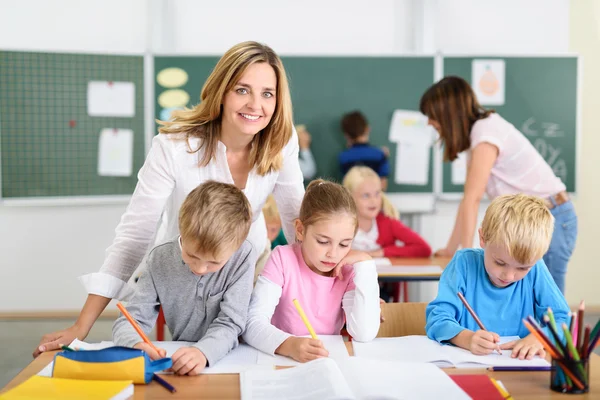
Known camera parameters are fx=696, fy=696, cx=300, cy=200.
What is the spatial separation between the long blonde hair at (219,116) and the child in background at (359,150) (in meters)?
2.60

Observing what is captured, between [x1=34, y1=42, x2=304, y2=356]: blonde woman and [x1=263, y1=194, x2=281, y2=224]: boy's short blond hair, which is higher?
[x1=34, y1=42, x2=304, y2=356]: blonde woman

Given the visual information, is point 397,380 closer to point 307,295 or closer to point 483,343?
point 483,343

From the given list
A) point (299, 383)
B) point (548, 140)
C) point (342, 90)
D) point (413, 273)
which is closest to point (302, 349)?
point (299, 383)

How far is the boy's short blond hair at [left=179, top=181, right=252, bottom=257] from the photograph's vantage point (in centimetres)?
166

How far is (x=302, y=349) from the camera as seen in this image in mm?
1600

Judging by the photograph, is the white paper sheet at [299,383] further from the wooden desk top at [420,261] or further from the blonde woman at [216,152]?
the wooden desk top at [420,261]

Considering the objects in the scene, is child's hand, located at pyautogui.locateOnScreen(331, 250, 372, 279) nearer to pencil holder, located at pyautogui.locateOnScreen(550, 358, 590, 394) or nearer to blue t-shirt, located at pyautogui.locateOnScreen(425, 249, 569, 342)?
blue t-shirt, located at pyautogui.locateOnScreen(425, 249, 569, 342)

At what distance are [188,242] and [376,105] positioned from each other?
10.6ft

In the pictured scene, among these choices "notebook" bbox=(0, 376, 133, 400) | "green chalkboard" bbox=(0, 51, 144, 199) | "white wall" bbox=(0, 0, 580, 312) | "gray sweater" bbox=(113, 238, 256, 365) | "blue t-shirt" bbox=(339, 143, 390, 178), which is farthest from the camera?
"white wall" bbox=(0, 0, 580, 312)

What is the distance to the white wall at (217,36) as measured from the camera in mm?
4789

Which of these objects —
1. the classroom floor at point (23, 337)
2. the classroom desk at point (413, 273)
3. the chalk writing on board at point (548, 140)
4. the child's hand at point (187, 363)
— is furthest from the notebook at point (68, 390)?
the chalk writing on board at point (548, 140)

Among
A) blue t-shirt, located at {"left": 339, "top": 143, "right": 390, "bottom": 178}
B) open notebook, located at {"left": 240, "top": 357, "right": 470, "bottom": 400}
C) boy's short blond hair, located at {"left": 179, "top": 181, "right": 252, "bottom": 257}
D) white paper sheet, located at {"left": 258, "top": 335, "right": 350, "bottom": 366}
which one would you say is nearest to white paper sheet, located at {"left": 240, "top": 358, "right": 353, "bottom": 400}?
open notebook, located at {"left": 240, "top": 357, "right": 470, "bottom": 400}

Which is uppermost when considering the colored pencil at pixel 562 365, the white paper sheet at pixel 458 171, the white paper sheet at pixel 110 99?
the white paper sheet at pixel 110 99

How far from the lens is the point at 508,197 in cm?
192
